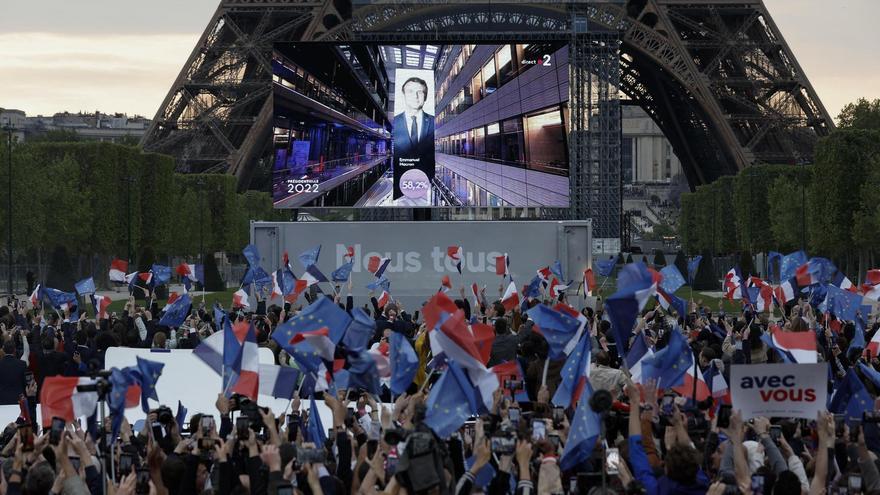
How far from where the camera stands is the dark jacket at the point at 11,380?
12797 mm

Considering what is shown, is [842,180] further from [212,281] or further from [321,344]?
[321,344]

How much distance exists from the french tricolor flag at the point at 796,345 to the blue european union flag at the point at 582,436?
3424mm

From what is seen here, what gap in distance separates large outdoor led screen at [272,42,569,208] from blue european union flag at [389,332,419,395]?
26.3m

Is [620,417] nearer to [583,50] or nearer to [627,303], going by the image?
[627,303]

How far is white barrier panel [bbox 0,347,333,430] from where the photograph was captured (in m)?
12.4

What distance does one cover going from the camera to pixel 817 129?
6053 cm

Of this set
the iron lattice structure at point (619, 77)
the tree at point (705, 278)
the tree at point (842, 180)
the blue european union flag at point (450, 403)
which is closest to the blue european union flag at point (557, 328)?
the blue european union flag at point (450, 403)

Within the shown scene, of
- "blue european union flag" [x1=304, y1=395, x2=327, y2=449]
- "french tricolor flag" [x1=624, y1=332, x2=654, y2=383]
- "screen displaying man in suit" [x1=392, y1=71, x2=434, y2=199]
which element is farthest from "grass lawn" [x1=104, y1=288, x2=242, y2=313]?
"blue european union flag" [x1=304, y1=395, x2=327, y2=449]

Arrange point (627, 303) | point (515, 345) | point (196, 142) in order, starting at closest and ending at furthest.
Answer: point (627, 303) → point (515, 345) → point (196, 142)

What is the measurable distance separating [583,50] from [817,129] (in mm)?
19241

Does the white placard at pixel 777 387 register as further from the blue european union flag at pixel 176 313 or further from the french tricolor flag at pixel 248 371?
the blue european union flag at pixel 176 313

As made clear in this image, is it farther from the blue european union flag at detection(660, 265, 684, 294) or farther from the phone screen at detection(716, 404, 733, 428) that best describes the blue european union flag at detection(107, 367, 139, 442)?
the blue european union flag at detection(660, 265, 684, 294)

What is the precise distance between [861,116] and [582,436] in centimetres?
6549

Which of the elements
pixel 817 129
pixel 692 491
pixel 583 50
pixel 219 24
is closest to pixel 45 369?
pixel 692 491
